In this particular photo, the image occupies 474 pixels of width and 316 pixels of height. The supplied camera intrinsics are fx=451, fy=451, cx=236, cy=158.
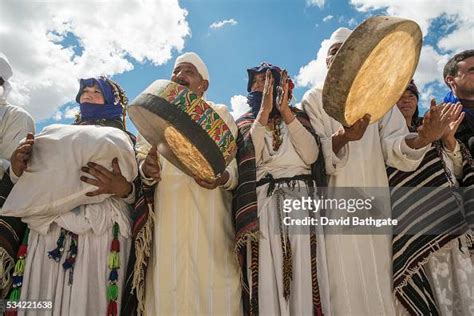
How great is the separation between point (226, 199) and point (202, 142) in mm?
1012

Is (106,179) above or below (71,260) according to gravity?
above

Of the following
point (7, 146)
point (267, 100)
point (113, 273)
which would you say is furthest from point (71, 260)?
point (267, 100)

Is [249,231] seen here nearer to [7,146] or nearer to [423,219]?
[423,219]

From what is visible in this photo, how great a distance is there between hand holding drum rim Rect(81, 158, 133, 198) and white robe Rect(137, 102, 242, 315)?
0.29 meters

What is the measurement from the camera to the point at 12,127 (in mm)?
3840

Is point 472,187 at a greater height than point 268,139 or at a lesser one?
lesser

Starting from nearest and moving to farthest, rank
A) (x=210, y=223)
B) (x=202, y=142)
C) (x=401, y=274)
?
(x=202, y=142), (x=401, y=274), (x=210, y=223)

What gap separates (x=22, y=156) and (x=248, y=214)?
160cm

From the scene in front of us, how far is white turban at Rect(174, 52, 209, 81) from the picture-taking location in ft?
13.2

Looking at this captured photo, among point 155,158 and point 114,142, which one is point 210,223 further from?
point 114,142

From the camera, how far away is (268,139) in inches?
135

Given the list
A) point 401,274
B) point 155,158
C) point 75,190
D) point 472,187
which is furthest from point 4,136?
point 472,187

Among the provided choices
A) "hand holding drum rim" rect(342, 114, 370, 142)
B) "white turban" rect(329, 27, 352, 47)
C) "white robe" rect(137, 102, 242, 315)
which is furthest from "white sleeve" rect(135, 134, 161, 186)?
"white turban" rect(329, 27, 352, 47)

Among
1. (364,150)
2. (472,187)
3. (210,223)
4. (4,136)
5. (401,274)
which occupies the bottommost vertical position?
(401,274)
